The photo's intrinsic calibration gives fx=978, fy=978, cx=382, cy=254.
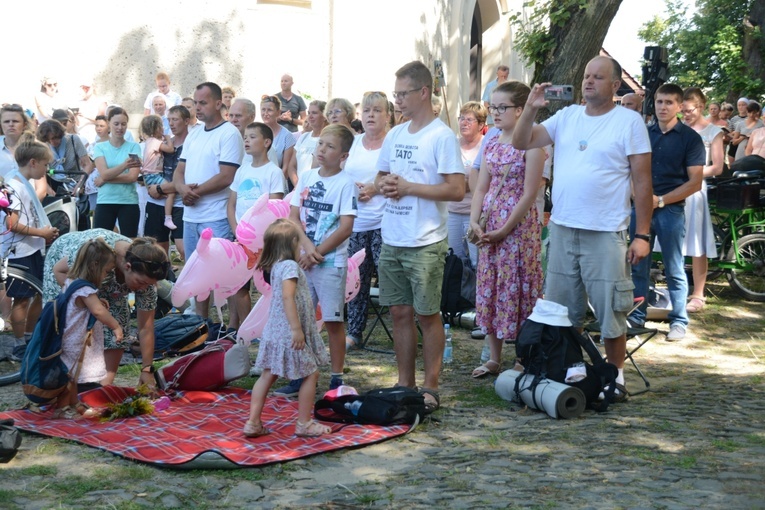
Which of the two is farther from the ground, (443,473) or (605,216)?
(605,216)

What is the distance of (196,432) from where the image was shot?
18.8 feet

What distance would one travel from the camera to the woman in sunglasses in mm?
6273

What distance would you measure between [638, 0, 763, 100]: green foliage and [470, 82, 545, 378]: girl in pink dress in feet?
63.0

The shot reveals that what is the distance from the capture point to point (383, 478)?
5.03 m

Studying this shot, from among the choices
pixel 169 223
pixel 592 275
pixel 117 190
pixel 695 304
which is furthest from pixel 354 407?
pixel 695 304

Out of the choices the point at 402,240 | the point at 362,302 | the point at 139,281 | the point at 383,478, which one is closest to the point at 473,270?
the point at 362,302

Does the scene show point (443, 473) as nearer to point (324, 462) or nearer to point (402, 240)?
point (324, 462)

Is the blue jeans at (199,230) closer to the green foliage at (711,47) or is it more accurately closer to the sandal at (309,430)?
the sandal at (309,430)

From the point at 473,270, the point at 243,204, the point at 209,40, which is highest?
the point at 209,40

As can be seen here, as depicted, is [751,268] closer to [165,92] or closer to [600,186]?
[600,186]

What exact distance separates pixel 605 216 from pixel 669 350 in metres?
2.70

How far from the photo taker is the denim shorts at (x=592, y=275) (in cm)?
623

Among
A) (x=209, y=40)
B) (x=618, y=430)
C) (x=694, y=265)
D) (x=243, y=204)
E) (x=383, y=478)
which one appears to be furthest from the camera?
(x=209, y=40)

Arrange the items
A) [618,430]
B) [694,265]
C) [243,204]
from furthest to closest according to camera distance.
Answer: [694,265]
[243,204]
[618,430]
